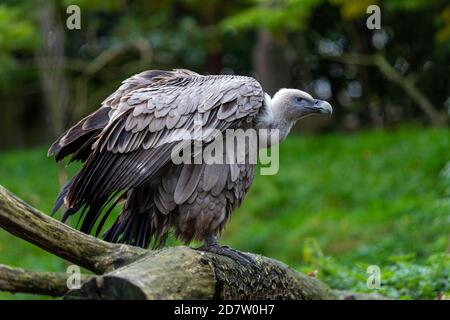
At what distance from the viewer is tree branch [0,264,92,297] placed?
404 centimetres

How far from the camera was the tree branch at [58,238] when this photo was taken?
164 inches

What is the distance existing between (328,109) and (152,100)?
122 centimetres

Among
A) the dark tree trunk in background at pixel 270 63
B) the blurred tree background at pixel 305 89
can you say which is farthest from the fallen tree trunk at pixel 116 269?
the dark tree trunk in background at pixel 270 63

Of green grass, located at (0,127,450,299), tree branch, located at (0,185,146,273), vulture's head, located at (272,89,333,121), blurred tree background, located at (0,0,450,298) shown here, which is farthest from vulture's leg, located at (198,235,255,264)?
green grass, located at (0,127,450,299)

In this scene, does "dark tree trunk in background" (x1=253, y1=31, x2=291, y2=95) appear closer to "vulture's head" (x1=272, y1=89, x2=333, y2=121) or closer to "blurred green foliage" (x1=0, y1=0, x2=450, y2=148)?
"blurred green foliage" (x1=0, y1=0, x2=450, y2=148)

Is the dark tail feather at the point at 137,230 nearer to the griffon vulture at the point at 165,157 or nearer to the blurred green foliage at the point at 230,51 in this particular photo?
the griffon vulture at the point at 165,157

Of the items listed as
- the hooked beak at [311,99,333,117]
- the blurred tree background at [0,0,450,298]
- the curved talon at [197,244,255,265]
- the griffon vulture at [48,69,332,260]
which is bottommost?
the curved talon at [197,244,255,265]

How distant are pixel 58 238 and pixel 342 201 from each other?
6.62 meters

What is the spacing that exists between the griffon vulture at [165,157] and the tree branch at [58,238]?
0.55 m

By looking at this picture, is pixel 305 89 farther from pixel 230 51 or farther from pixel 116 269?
pixel 116 269

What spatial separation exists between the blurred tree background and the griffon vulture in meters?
1.73

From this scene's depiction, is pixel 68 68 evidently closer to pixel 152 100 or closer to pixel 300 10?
pixel 300 10

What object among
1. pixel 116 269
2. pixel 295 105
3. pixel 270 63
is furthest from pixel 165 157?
pixel 270 63

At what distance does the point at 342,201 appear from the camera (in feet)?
34.3
